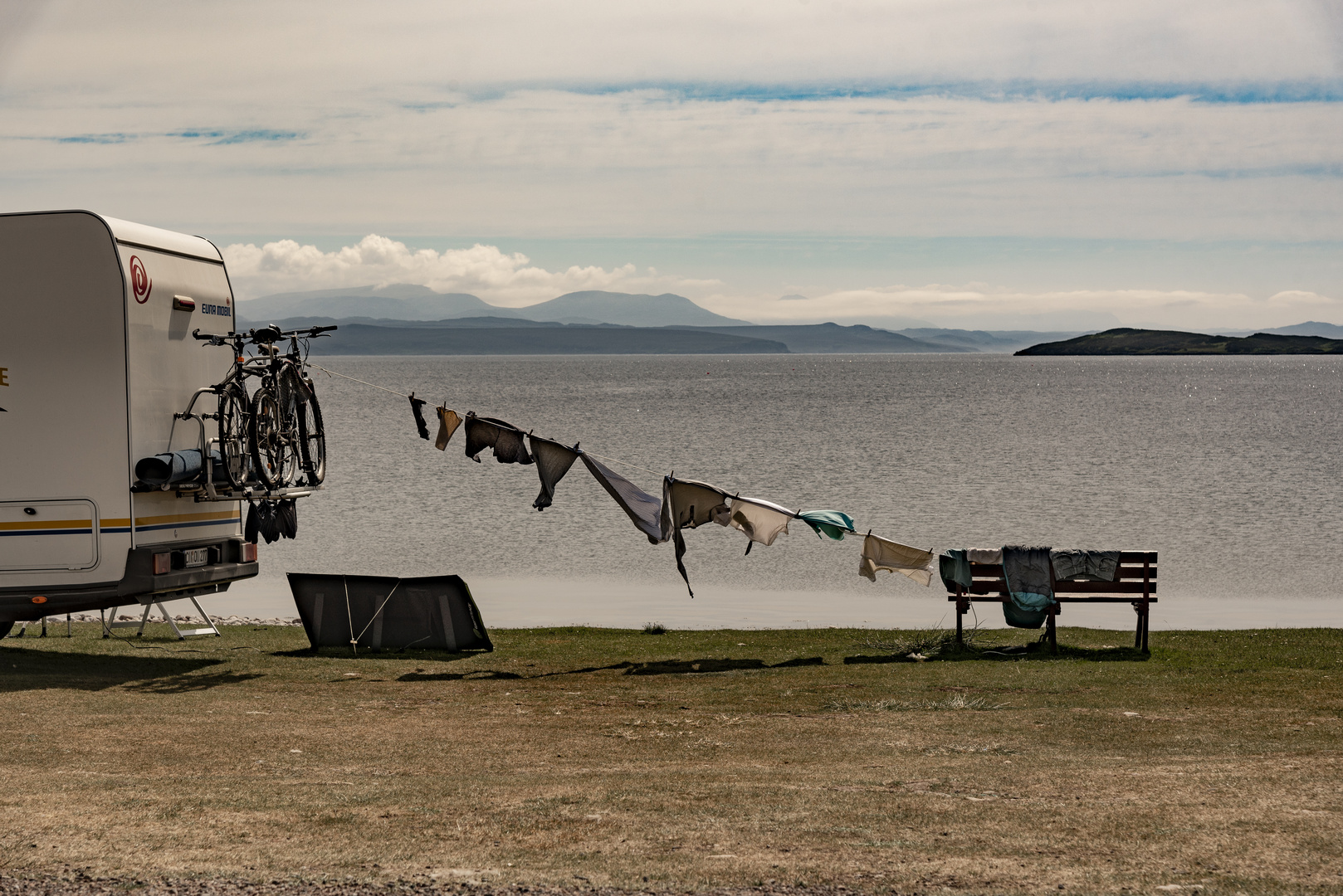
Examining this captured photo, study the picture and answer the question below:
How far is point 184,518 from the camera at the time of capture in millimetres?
12016

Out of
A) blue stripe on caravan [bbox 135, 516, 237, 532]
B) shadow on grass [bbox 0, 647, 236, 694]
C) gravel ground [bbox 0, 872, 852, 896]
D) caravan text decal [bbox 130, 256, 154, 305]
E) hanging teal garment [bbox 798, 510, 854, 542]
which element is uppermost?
caravan text decal [bbox 130, 256, 154, 305]

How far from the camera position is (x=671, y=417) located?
95.2 meters

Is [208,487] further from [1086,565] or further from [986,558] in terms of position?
[1086,565]

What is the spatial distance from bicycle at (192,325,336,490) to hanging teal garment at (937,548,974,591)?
6.76m

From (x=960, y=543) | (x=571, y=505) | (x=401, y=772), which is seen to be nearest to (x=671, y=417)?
(x=571, y=505)

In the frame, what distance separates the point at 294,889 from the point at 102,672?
301 inches

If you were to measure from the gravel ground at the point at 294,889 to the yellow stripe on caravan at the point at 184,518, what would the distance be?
6332 mm

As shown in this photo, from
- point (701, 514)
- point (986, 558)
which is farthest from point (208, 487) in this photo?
point (986, 558)

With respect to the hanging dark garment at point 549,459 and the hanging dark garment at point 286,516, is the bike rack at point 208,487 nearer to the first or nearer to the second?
the hanging dark garment at point 286,516

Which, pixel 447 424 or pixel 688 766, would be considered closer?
pixel 688 766

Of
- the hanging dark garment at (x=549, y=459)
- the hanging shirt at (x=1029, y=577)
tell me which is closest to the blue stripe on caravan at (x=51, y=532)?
the hanging dark garment at (x=549, y=459)

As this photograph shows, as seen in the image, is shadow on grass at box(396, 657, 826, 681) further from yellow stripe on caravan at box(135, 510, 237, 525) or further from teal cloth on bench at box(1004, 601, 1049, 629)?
yellow stripe on caravan at box(135, 510, 237, 525)

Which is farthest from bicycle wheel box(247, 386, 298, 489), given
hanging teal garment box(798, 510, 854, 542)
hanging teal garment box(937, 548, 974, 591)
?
hanging teal garment box(937, 548, 974, 591)

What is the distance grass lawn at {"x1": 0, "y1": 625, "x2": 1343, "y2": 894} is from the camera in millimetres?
5773
